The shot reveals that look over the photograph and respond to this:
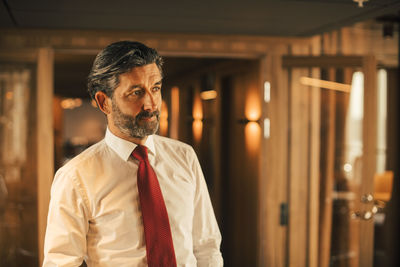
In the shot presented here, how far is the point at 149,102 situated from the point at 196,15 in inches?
52.4

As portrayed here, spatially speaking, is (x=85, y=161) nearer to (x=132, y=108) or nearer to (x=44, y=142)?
(x=132, y=108)

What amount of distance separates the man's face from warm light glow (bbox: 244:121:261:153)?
2.58 m

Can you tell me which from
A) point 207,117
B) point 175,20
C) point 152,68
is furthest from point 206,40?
point 207,117

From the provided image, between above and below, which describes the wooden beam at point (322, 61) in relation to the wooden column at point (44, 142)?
above

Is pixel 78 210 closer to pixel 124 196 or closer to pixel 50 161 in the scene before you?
pixel 124 196

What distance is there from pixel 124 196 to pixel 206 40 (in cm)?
202

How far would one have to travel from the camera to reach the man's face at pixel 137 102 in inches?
59.4

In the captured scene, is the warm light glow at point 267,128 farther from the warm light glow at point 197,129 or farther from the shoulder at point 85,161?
the warm light glow at point 197,129

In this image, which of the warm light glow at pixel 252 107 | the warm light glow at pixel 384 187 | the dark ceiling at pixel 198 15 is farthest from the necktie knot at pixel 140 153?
the warm light glow at pixel 384 187

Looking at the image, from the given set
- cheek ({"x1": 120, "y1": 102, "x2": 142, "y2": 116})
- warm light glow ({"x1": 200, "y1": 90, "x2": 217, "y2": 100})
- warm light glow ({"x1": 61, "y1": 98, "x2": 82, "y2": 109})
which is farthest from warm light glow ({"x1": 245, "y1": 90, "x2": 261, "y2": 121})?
warm light glow ({"x1": 61, "y1": 98, "x2": 82, "y2": 109})

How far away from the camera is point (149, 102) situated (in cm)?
152

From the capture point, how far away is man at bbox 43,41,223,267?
1.51 metres

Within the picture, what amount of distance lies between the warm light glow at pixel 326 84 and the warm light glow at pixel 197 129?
9.63 ft

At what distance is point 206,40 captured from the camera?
3.36 metres
